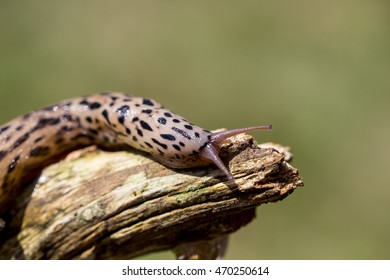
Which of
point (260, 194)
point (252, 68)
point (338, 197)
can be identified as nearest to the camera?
point (260, 194)

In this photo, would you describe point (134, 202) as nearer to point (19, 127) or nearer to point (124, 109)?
point (124, 109)

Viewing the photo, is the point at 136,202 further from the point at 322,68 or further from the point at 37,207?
the point at 322,68

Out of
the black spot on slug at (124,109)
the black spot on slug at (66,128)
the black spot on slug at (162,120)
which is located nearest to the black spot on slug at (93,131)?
the black spot on slug at (66,128)

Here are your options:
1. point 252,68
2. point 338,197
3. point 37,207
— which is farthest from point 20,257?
point 252,68

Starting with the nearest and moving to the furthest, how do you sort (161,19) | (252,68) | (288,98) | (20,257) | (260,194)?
1. (260,194)
2. (20,257)
3. (288,98)
4. (252,68)
5. (161,19)

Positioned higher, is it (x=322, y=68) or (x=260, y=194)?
(x=322, y=68)
